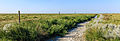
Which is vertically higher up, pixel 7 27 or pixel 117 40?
pixel 7 27

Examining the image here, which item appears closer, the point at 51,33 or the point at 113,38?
the point at 113,38

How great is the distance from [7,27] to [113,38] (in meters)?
5.23

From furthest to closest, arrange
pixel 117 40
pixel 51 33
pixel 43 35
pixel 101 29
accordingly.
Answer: pixel 51 33 < pixel 43 35 < pixel 101 29 < pixel 117 40

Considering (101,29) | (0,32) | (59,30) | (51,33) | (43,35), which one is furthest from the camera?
(59,30)

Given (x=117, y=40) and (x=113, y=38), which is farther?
(x=113, y=38)

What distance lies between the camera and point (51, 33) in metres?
6.30

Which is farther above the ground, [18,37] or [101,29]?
[101,29]

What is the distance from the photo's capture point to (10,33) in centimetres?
452

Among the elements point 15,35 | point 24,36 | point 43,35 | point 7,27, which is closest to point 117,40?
point 43,35

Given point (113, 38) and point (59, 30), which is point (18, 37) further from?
point (113, 38)

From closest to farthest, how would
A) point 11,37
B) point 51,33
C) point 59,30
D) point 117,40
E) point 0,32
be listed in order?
point 117,40 < point 11,37 < point 0,32 < point 51,33 < point 59,30

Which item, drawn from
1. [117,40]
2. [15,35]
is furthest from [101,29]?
[15,35]

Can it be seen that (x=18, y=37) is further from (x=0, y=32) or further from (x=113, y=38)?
(x=113, y=38)

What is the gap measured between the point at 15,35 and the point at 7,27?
764mm
